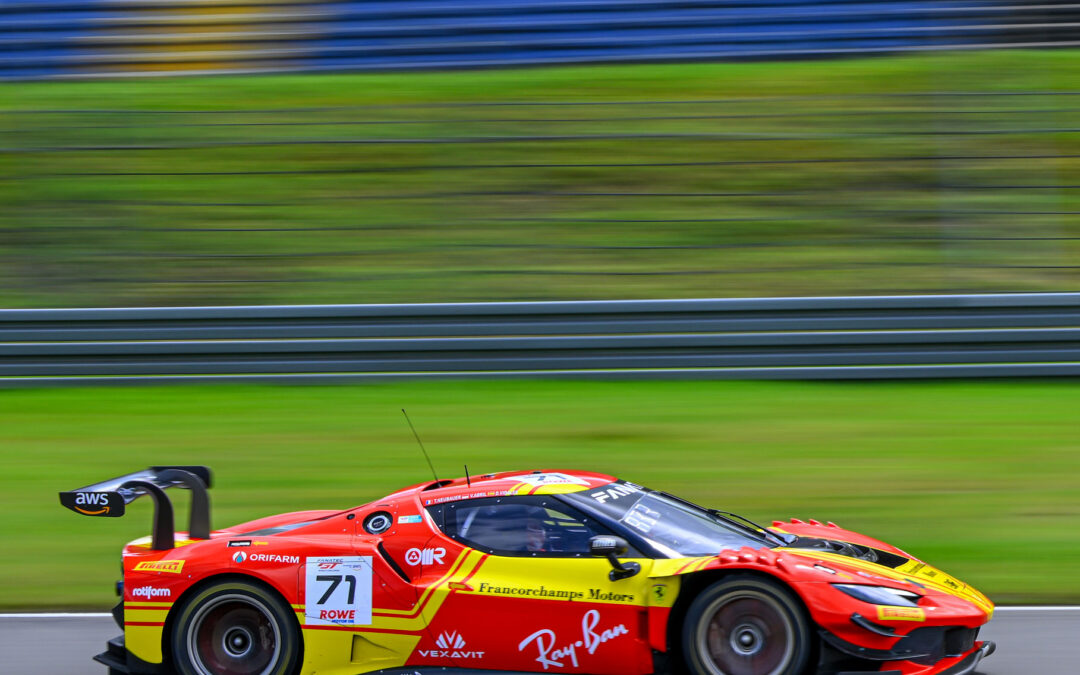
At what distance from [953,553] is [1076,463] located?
76.6 inches

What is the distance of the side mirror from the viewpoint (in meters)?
4.58

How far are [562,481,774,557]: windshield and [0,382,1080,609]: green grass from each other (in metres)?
2.48

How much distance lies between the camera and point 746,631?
4598 mm

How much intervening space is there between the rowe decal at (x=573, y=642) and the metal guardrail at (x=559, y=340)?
516 centimetres

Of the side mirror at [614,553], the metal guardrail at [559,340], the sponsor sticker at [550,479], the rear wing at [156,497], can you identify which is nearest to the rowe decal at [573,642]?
the side mirror at [614,553]

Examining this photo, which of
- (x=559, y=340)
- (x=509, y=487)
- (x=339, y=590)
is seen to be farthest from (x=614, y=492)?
(x=559, y=340)

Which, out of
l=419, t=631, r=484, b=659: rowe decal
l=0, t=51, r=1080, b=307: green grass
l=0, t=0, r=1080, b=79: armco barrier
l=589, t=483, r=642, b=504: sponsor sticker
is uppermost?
l=0, t=0, r=1080, b=79: armco barrier

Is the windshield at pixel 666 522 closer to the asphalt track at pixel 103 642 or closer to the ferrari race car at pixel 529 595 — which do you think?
the ferrari race car at pixel 529 595

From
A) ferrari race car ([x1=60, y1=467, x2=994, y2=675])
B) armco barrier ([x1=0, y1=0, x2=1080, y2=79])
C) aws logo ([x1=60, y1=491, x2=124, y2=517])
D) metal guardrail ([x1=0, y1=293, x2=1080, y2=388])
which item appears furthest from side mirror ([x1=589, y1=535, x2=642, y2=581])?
armco barrier ([x1=0, y1=0, x2=1080, y2=79])

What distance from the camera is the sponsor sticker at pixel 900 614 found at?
4453mm

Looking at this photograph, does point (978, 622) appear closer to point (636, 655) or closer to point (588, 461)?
point (636, 655)

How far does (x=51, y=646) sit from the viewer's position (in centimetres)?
569

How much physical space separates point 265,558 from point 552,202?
7.10 meters

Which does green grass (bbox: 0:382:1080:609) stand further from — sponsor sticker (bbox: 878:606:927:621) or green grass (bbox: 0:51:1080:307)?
sponsor sticker (bbox: 878:606:927:621)
